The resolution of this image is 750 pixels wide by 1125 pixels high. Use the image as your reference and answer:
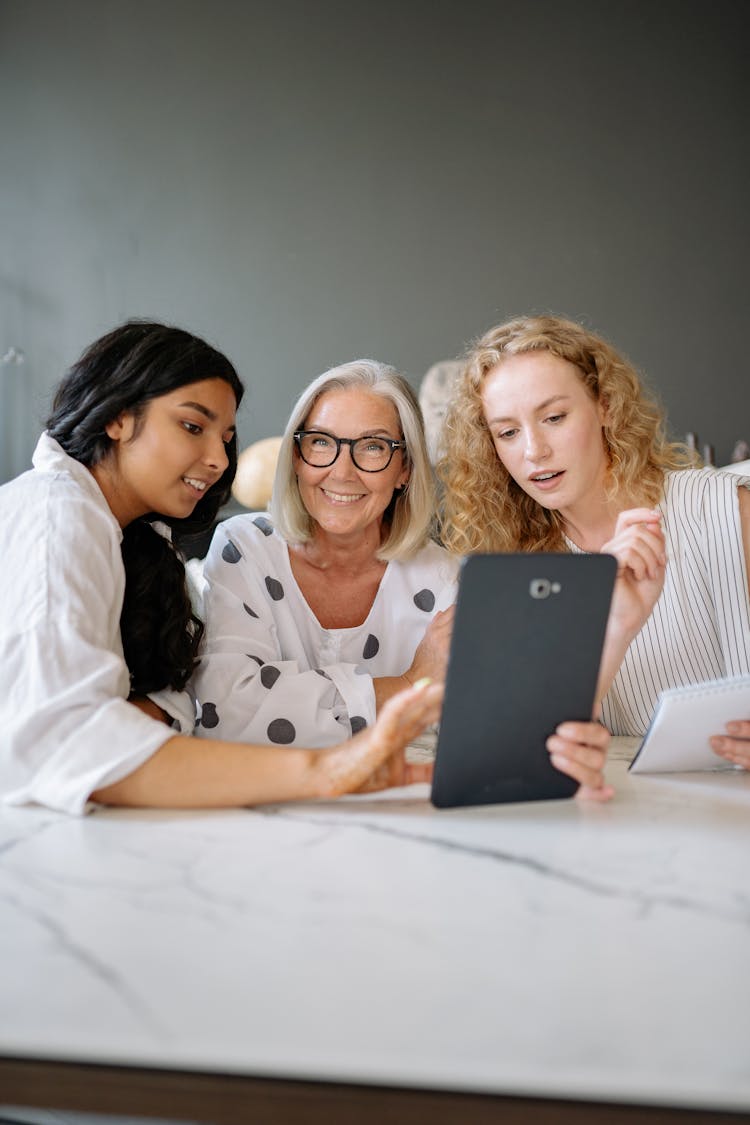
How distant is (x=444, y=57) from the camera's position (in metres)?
4.23

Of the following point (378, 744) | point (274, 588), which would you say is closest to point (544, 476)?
point (274, 588)

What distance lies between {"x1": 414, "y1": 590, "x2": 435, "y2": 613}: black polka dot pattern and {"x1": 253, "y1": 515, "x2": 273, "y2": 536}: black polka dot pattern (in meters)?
0.29

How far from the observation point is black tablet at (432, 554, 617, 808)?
1000mm

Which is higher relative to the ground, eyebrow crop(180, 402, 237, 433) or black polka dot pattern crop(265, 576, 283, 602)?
eyebrow crop(180, 402, 237, 433)

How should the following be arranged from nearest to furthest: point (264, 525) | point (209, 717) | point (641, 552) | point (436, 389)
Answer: point (641, 552) < point (209, 717) < point (264, 525) < point (436, 389)

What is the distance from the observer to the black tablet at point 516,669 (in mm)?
1000

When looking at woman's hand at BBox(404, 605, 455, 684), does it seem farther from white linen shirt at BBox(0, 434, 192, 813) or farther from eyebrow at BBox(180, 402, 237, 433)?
white linen shirt at BBox(0, 434, 192, 813)

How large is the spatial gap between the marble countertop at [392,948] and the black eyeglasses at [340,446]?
0.84m

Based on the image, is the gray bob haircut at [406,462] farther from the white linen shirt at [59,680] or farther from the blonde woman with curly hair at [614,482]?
the white linen shirt at [59,680]

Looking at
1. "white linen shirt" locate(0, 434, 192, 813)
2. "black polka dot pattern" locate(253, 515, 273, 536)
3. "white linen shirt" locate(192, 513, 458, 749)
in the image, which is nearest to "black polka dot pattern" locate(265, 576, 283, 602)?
"white linen shirt" locate(192, 513, 458, 749)

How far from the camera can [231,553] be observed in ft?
5.73

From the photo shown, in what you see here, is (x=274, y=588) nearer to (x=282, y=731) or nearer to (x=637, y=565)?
(x=282, y=731)

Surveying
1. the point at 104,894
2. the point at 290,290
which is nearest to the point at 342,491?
the point at 104,894

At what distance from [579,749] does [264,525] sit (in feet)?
3.00
